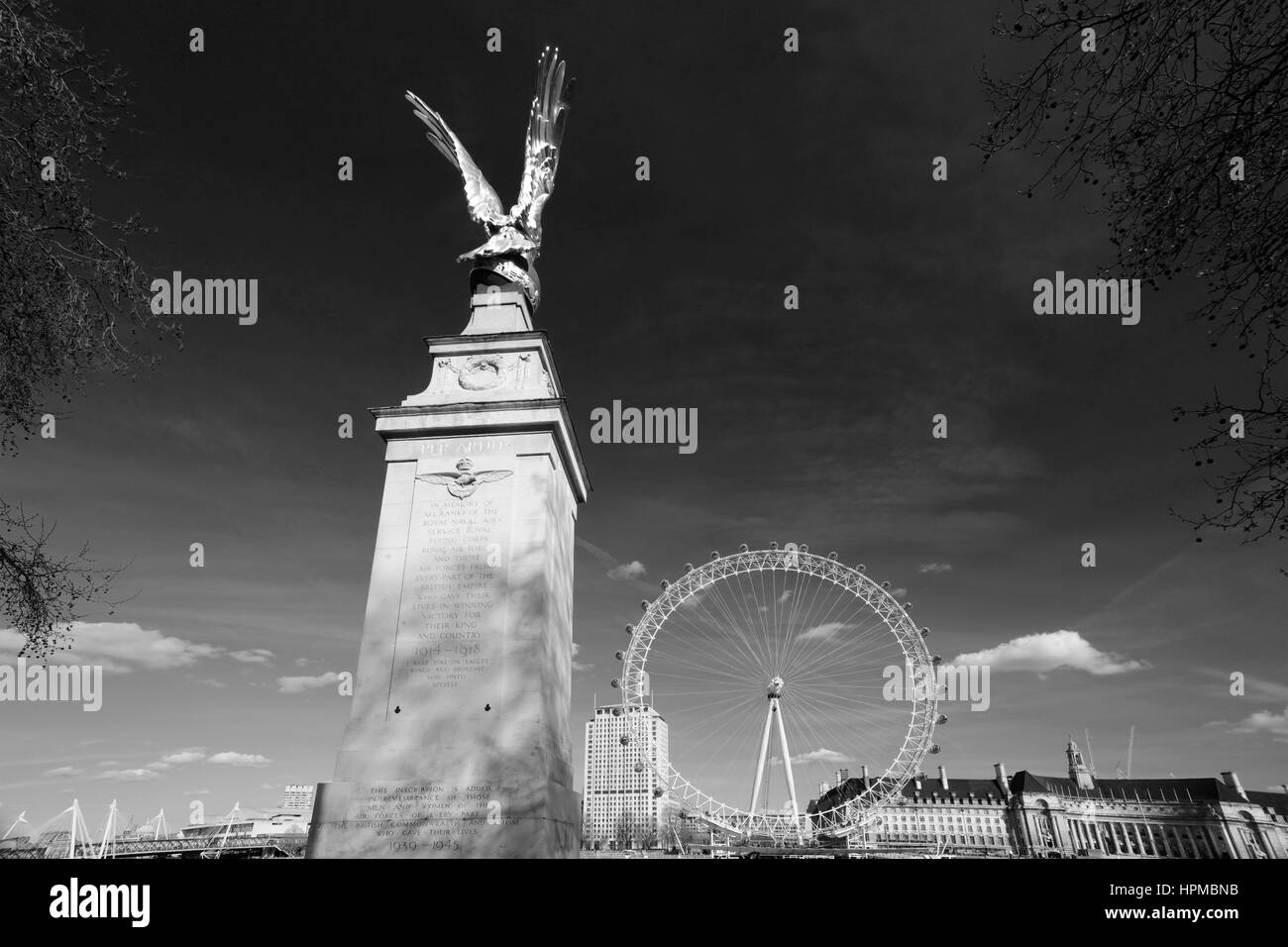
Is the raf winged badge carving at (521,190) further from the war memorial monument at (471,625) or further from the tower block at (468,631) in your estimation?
the tower block at (468,631)

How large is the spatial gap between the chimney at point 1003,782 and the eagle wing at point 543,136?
14389 cm

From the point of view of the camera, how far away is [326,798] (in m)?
11.3

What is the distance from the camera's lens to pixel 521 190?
18.0m

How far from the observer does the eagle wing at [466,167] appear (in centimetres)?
1777

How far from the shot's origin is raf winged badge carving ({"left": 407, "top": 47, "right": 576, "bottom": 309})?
56.4 feet

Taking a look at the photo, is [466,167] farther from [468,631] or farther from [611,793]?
[611,793]

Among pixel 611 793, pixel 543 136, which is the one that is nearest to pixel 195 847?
pixel 611 793

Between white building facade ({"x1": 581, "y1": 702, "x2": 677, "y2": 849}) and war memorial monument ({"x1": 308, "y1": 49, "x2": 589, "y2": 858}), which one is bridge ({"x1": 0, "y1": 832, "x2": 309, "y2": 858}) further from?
war memorial monument ({"x1": 308, "y1": 49, "x2": 589, "y2": 858})

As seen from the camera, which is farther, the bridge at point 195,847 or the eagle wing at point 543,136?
the bridge at point 195,847

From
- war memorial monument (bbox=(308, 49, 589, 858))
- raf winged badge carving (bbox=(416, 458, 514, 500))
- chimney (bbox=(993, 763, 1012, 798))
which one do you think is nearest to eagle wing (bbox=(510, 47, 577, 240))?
war memorial monument (bbox=(308, 49, 589, 858))

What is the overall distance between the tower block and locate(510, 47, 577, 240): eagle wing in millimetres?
4179

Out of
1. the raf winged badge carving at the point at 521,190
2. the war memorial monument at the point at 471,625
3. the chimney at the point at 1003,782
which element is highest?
the raf winged badge carving at the point at 521,190

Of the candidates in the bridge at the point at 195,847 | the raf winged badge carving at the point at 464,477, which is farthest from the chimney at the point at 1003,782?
the raf winged badge carving at the point at 464,477
